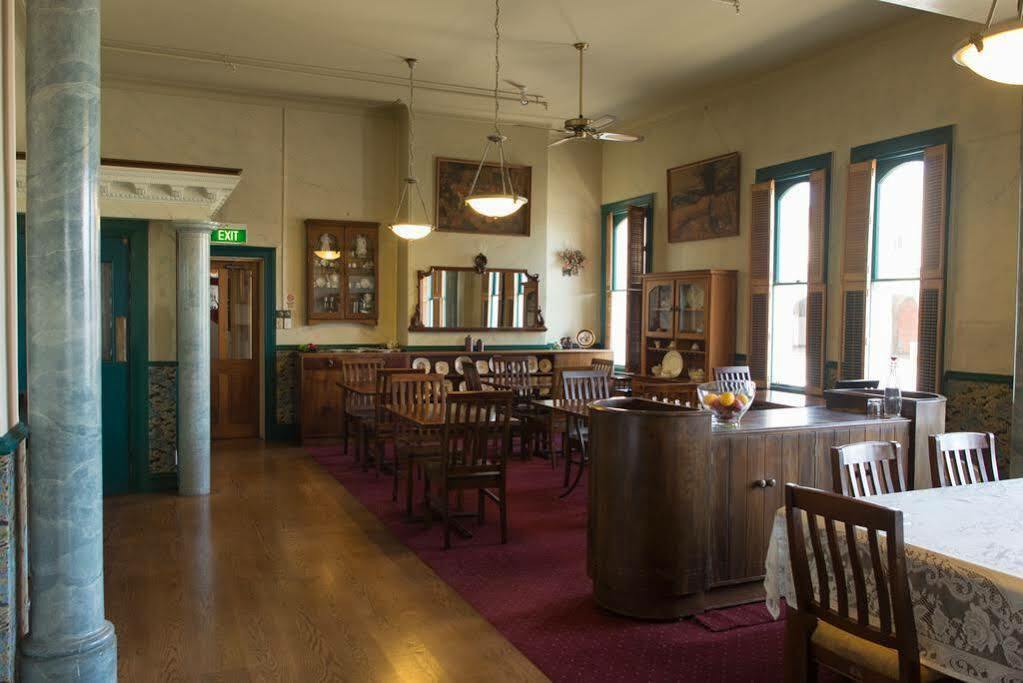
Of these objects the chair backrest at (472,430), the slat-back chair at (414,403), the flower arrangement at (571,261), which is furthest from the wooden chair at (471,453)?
the flower arrangement at (571,261)

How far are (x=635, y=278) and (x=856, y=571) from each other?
26.1 ft

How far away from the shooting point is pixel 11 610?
2.64m

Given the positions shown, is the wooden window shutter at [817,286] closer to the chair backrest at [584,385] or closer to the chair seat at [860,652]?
Answer: the chair backrest at [584,385]

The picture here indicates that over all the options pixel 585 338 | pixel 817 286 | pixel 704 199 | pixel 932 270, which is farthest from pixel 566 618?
pixel 585 338

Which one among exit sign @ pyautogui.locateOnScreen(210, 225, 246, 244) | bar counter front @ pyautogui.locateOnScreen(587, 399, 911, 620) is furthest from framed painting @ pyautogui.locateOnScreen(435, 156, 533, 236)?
bar counter front @ pyautogui.locateOnScreen(587, 399, 911, 620)

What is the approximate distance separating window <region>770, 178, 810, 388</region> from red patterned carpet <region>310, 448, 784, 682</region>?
10.2 feet

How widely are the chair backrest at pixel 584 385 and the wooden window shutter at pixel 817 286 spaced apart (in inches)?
80.3

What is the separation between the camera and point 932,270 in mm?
6395

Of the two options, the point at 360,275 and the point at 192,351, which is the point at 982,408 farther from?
the point at 360,275

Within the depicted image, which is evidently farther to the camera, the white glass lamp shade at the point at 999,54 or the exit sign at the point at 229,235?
the exit sign at the point at 229,235

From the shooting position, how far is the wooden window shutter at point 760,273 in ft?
26.8

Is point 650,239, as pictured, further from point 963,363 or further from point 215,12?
point 215,12

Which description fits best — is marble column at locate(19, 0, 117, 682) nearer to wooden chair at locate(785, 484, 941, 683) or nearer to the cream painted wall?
wooden chair at locate(785, 484, 941, 683)

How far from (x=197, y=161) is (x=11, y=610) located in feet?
24.5
